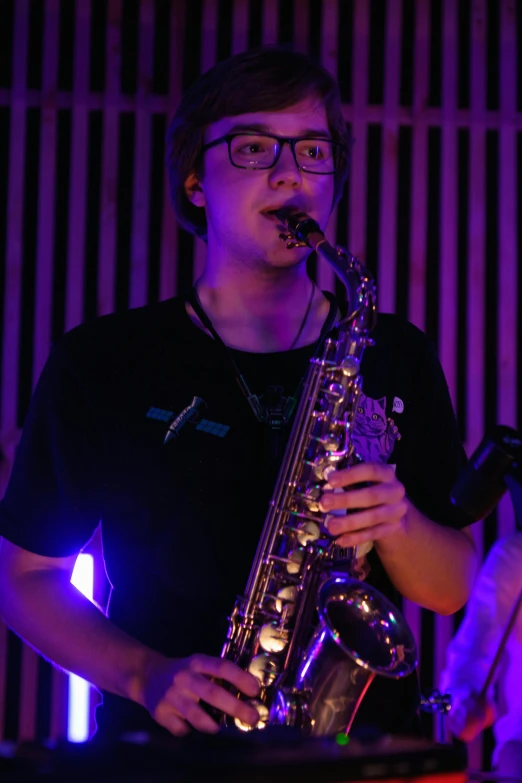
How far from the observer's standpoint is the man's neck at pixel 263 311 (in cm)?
197

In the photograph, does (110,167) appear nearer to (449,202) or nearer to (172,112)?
Result: (172,112)

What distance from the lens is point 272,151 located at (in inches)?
74.0

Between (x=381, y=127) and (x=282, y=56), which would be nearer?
(x=282, y=56)

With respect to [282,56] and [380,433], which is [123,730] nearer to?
[380,433]

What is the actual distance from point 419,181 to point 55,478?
2467 millimetres

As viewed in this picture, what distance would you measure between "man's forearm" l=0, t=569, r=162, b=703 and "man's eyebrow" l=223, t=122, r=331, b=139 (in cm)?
98

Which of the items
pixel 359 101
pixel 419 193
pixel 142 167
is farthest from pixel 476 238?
pixel 142 167

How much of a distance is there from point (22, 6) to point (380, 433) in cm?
272

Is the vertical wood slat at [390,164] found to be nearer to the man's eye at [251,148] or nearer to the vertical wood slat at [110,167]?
the vertical wood slat at [110,167]

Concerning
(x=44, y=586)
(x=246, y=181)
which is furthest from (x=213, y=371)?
(x=44, y=586)

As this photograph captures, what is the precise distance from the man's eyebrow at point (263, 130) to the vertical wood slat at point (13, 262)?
194 cm

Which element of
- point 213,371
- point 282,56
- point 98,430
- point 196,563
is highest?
point 282,56

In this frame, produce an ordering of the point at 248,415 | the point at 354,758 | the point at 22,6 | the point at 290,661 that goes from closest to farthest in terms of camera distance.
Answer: the point at 354,758 < the point at 290,661 < the point at 248,415 < the point at 22,6

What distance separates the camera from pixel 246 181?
6.17 feet
